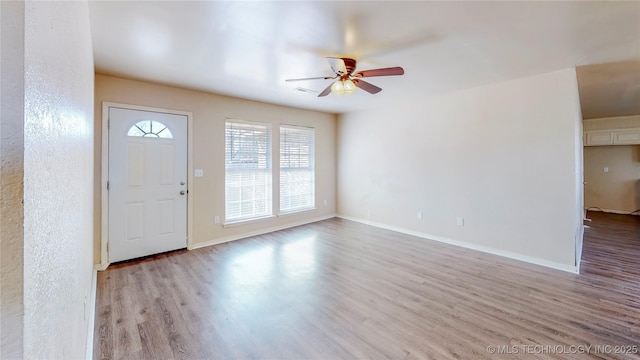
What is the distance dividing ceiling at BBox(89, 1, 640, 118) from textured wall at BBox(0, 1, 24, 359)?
1.83m

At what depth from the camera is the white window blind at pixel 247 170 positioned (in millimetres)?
4516

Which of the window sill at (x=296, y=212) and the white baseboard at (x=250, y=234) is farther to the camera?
the window sill at (x=296, y=212)

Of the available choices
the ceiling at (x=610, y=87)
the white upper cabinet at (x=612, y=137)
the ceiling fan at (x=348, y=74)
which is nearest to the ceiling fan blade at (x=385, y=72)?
Answer: the ceiling fan at (x=348, y=74)

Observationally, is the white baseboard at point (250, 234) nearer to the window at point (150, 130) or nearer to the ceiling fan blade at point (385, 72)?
the window at point (150, 130)

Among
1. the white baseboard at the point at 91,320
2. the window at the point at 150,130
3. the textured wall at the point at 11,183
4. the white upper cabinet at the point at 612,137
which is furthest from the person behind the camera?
the white upper cabinet at the point at 612,137

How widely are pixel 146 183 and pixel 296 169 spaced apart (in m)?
2.63

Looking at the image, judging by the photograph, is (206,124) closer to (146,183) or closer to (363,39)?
(146,183)

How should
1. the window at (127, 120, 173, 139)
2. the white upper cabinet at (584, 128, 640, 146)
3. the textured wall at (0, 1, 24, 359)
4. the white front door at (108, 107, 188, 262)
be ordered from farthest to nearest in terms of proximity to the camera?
1. the white upper cabinet at (584, 128, 640, 146)
2. the window at (127, 120, 173, 139)
3. the white front door at (108, 107, 188, 262)
4. the textured wall at (0, 1, 24, 359)

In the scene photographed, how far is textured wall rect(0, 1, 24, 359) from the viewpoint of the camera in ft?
1.25

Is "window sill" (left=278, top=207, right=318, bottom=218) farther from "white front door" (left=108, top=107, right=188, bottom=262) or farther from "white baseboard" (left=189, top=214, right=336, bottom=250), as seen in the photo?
"white front door" (left=108, top=107, right=188, bottom=262)

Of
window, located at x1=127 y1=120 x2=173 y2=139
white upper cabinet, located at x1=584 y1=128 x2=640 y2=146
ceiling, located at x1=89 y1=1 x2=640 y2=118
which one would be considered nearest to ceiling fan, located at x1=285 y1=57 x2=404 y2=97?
ceiling, located at x1=89 y1=1 x2=640 y2=118

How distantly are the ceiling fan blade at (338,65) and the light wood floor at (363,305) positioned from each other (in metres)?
2.24

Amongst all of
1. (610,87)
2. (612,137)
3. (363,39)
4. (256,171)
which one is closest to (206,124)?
(256,171)

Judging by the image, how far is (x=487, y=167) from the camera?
3963 millimetres
